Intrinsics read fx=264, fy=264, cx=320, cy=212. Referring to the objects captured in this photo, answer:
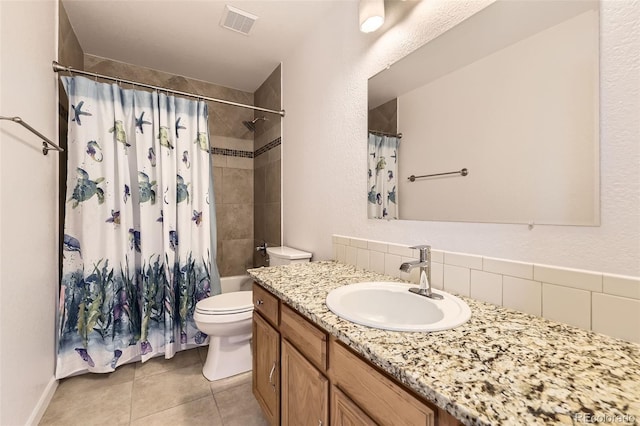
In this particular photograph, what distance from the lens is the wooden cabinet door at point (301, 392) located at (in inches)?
32.3

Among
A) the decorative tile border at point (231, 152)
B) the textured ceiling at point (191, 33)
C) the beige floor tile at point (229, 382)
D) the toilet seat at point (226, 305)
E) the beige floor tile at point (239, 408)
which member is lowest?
the beige floor tile at point (229, 382)

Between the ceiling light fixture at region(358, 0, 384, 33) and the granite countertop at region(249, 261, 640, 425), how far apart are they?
1.34m

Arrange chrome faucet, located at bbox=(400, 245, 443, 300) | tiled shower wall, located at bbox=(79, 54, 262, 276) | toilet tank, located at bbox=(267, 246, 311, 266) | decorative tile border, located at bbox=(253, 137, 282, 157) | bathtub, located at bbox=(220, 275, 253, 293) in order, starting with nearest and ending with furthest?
chrome faucet, located at bbox=(400, 245, 443, 300) → toilet tank, located at bbox=(267, 246, 311, 266) → decorative tile border, located at bbox=(253, 137, 282, 157) → bathtub, located at bbox=(220, 275, 253, 293) → tiled shower wall, located at bbox=(79, 54, 262, 276)

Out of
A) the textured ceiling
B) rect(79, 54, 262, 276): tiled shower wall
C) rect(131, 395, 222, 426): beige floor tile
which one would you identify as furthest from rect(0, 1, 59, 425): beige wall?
rect(79, 54, 262, 276): tiled shower wall

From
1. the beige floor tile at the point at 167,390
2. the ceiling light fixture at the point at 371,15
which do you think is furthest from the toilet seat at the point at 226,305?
the ceiling light fixture at the point at 371,15

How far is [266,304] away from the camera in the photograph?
1.20 meters

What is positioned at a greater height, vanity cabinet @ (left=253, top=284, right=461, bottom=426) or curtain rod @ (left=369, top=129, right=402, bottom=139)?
curtain rod @ (left=369, top=129, right=402, bottom=139)

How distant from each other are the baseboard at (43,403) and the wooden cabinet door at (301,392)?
1.28m

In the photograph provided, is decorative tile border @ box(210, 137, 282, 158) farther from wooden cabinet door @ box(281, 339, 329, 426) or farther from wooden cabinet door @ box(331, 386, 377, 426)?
wooden cabinet door @ box(331, 386, 377, 426)

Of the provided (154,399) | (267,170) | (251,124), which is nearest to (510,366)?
(154,399)

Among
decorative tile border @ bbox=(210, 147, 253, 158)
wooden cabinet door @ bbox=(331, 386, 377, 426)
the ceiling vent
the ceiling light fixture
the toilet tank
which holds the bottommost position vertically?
wooden cabinet door @ bbox=(331, 386, 377, 426)

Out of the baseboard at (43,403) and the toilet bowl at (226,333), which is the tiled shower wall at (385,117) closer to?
the toilet bowl at (226,333)

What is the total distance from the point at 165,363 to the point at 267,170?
183cm

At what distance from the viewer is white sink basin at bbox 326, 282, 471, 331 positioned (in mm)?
808
